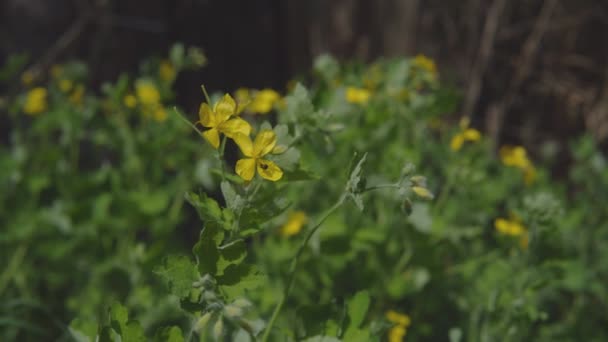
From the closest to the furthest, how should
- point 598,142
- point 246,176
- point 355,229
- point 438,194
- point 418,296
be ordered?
point 246,176
point 355,229
point 418,296
point 438,194
point 598,142

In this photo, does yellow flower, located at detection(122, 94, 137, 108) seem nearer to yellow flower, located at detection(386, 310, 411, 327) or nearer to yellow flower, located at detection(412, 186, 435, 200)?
yellow flower, located at detection(386, 310, 411, 327)

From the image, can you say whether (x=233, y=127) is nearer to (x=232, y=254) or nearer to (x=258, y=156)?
(x=258, y=156)

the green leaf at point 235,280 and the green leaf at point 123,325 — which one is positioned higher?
the green leaf at point 235,280

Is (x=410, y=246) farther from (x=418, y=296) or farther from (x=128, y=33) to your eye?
(x=128, y=33)

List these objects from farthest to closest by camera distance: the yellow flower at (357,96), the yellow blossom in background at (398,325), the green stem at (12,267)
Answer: the green stem at (12,267), the yellow flower at (357,96), the yellow blossom in background at (398,325)

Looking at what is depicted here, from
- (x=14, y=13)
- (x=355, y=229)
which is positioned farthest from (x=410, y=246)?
(x=14, y=13)

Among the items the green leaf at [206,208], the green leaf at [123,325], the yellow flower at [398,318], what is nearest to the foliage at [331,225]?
the yellow flower at [398,318]

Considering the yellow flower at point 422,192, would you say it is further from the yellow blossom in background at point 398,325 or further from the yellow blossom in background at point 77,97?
the yellow blossom in background at point 77,97
